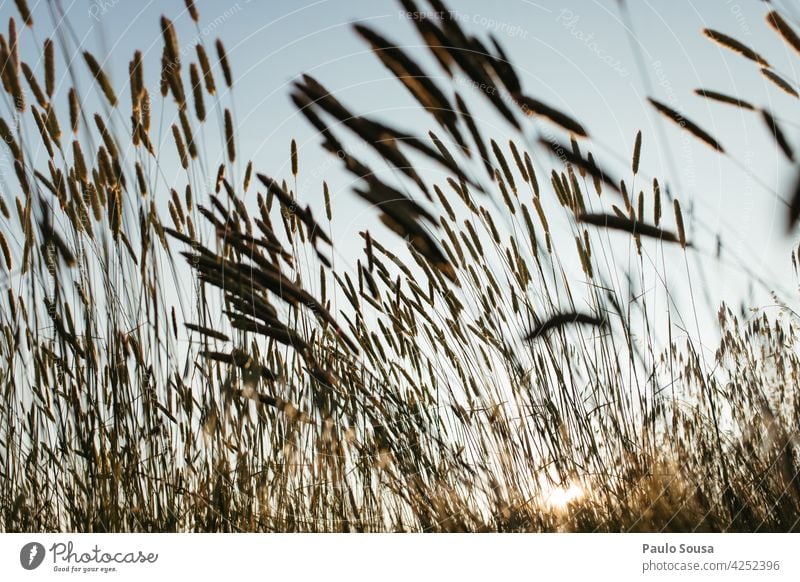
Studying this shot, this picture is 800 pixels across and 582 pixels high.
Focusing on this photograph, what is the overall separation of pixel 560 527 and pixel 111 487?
2.35ft

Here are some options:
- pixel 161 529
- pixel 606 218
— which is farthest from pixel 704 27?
pixel 161 529

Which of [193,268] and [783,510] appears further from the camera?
[193,268]

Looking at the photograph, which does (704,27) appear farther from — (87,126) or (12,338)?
(12,338)

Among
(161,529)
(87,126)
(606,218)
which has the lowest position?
(161,529)

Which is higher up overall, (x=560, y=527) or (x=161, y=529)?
(x=161, y=529)

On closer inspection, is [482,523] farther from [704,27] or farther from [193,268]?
[704,27]

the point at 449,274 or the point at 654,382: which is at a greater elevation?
the point at 449,274

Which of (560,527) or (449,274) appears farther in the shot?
(449,274)

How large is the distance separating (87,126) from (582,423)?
102cm

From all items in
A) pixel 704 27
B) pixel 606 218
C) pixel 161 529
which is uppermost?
pixel 704 27
